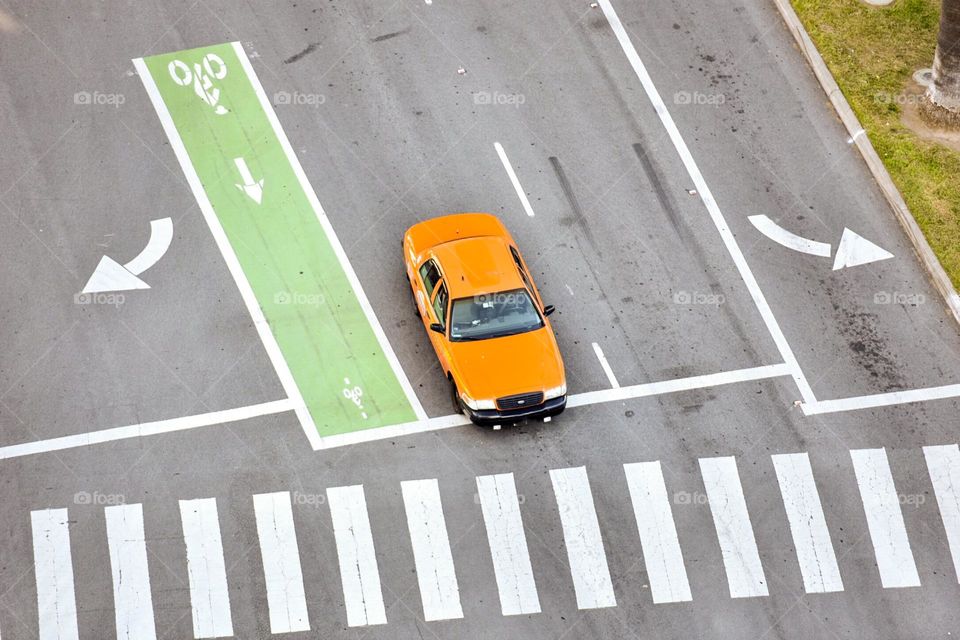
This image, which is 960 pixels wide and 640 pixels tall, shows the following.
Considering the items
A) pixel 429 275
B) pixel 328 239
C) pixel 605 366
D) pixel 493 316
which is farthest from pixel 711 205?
pixel 328 239

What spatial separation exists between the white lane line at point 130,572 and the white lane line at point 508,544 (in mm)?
5464

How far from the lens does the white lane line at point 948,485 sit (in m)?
19.4

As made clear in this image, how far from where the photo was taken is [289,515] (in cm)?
1920

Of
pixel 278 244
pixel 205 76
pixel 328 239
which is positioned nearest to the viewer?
pixel 278 244

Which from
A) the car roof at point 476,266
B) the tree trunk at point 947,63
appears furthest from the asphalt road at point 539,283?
the tree trunk at point 947,63

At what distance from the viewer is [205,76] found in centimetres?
2484

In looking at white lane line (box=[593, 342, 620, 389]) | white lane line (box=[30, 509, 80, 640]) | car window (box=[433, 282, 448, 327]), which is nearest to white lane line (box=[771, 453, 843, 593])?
white lane line (box=[593, 342, 620, 389])

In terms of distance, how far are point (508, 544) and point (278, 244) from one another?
7602 millimetres

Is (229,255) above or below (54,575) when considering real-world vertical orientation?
above

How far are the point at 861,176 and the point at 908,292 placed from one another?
295cm

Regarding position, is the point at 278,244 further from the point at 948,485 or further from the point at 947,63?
the point at 947,63

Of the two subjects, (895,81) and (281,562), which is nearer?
(281,562)

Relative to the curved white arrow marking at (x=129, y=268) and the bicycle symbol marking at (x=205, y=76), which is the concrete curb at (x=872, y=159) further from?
the curved white arrow marking at (x=129, y=268)

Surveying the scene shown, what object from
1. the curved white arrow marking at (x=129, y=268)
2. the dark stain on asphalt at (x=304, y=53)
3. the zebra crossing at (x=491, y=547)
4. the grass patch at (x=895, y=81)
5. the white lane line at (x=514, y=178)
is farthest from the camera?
the dark stain on asphalt at (x=304, y=53)
